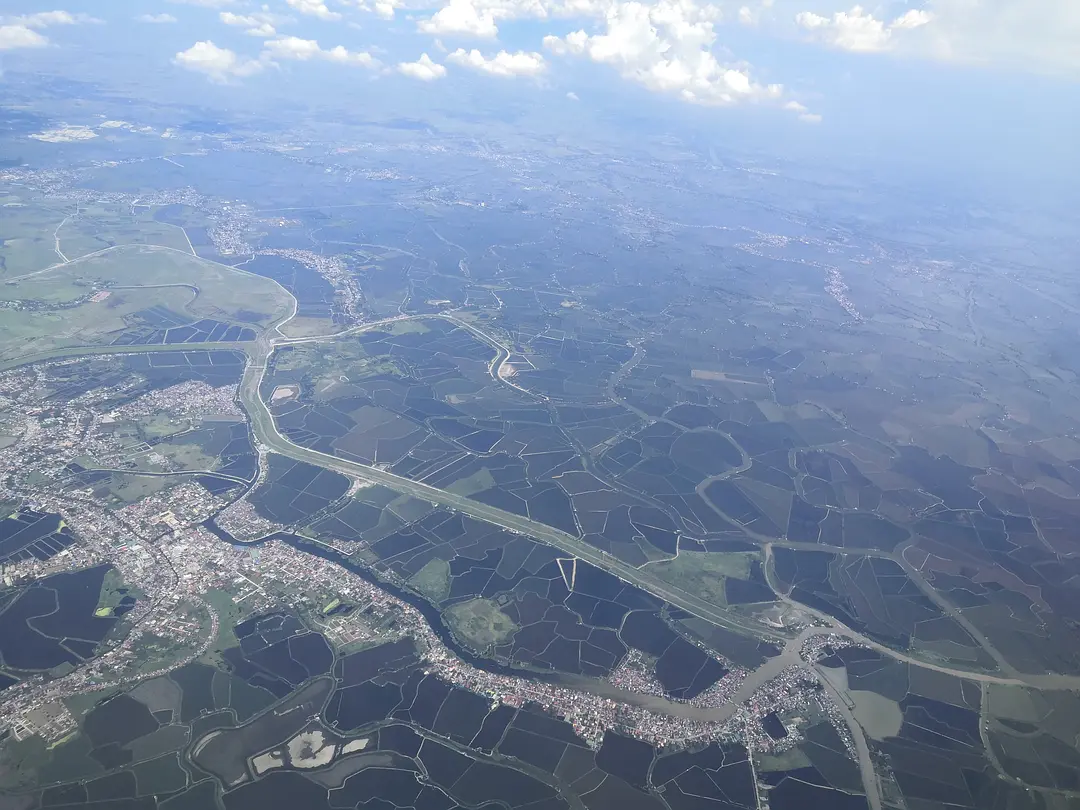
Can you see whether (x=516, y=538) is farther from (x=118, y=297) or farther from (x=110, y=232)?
(x=110, y=232)

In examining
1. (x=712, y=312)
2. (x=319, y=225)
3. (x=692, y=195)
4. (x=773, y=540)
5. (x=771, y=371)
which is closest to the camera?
(x=773, y=540)

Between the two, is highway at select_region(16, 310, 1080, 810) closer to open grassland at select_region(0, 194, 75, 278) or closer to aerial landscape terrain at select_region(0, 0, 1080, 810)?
aerial landscape terrain at select_region(0, 0, 1080, 810)

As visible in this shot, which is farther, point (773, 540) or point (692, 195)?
point (692, 195)

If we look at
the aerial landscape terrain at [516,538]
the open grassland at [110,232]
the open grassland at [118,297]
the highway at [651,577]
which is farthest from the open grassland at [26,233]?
the highway at [651,577]

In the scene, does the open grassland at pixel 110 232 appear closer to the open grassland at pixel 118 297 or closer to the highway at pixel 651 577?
the open grassland at pixel 118 297

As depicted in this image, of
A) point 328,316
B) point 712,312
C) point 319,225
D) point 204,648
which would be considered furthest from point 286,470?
point 319,225

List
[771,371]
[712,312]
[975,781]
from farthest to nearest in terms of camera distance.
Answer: [712,312] < [771,371] < [975,781]

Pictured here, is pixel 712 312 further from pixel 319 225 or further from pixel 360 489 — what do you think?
pixel 319 225
